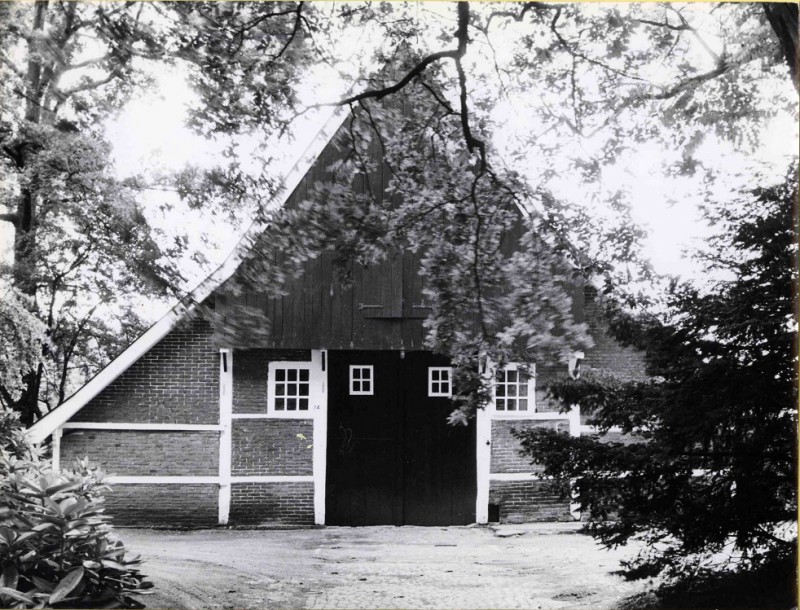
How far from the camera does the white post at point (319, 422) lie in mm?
3275

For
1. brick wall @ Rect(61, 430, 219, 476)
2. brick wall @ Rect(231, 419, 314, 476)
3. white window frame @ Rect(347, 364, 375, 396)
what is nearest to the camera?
brick wall @ Rect(61, 430, 219, 476)

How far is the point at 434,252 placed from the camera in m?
3.11

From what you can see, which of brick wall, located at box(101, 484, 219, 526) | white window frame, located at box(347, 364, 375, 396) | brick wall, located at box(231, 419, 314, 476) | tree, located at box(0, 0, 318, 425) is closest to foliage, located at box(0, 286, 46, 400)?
tree, located at box(0, 0, 318, 425)

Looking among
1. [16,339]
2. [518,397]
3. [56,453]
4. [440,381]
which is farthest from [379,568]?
[16,339]

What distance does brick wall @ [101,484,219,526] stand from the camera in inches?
114

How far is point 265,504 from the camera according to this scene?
3178 mm

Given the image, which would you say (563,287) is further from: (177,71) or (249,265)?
(177,71)

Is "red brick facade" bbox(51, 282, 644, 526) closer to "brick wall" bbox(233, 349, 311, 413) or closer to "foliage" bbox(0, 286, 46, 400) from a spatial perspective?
"brick wall" bbox(233, 349, 311, 413)

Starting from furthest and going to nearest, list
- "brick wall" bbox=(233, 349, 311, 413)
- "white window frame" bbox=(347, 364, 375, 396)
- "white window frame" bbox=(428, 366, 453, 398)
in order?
"white window frame" bbox=(347, 364, 375, 396) → "white window frame" bbox=(428, 366, 453, 398) → "brick wall" bbox=(233, 349, 311, 413)

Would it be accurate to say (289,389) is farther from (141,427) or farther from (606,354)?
(606,354)

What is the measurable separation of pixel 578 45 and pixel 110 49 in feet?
6.81

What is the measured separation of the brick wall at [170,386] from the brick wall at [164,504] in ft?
1.01

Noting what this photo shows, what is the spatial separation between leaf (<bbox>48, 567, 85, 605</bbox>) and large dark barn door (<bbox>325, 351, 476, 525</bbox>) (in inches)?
43.6

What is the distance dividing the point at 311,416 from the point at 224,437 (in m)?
0.52
